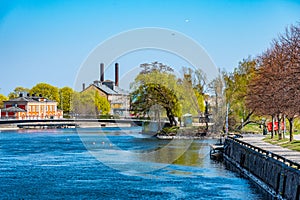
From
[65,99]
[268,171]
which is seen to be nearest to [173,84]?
[268,171]

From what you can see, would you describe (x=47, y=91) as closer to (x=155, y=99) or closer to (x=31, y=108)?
(x=31, y=108)

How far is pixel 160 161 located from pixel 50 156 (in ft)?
40.2

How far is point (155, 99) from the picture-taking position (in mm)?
97375

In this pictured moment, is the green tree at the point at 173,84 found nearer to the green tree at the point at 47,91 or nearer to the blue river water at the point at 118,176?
the blue river water at the point at 118,176

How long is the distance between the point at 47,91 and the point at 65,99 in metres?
6.31

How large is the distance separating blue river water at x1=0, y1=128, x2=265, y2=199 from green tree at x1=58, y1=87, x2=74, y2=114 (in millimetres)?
119562

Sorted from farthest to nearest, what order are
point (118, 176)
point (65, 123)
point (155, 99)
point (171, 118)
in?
point (65, 123), point (171, 118), point (155, 99), point (118, 176)

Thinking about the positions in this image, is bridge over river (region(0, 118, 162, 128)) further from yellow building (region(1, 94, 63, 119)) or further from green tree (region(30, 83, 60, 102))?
green tree (region(30, 83, 60, 102))

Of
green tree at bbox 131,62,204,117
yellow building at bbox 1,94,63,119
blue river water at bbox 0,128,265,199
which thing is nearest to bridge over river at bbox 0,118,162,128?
yellow building at bbox 1,94,63,119

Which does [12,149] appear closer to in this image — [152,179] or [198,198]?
[152,179]

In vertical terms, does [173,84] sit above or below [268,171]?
above

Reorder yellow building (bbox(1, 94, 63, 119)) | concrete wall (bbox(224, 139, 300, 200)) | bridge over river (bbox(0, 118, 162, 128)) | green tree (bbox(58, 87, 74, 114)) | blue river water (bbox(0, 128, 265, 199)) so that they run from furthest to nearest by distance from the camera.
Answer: green tree (bbox(58, 87, 74, 114)) → yellow building (bbox(1, 94, 63, 119)) → bridge over river (bbox(0, 118, 162, 128)) → blue river water (bbox(0, 128, 265, 199)) → concrete wall (bbox(224, 139, 300, 200))

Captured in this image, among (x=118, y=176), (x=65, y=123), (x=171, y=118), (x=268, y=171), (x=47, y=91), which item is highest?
(x=47, y=91)

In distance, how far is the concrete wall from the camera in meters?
30.2
